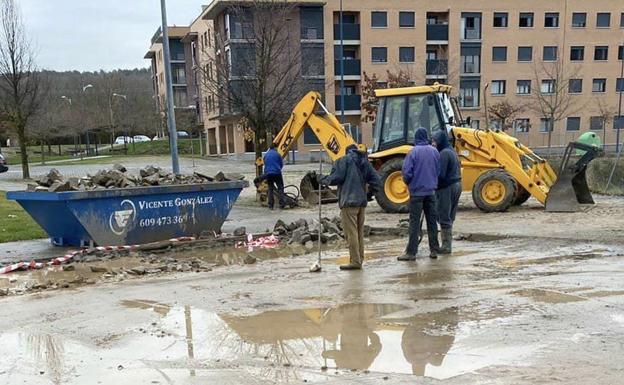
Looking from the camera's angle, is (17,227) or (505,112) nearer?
(17,227)

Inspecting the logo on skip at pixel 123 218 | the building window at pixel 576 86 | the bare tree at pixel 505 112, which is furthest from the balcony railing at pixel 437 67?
the logo on skip at pixel 123 218

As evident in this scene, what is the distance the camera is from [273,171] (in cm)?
1484

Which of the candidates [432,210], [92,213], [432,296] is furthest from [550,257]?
[92,213]

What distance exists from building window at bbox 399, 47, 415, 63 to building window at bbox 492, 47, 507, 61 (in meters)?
8.00

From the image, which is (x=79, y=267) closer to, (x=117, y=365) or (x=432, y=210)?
(x=117, y=365)

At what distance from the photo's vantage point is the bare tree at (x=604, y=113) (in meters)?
47.4

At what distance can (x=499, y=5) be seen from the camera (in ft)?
161

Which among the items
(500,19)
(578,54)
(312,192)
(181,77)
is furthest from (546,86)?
(181,77)

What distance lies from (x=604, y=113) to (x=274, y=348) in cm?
5084

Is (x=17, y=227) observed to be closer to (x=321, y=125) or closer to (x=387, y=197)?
(x=321, y=125)

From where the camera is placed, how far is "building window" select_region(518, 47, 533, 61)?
164ft

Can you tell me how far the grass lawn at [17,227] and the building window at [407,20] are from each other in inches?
1588

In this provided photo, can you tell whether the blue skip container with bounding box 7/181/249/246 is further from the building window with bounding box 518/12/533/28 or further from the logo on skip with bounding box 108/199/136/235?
the building window with bounding box 518/12/533/28

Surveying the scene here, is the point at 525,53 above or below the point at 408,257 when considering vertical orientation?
Answer: above
